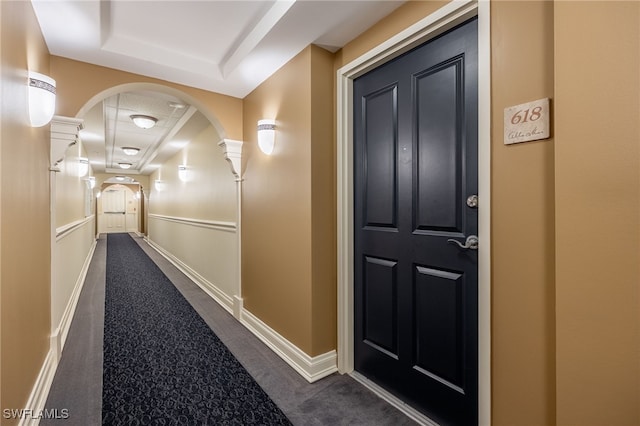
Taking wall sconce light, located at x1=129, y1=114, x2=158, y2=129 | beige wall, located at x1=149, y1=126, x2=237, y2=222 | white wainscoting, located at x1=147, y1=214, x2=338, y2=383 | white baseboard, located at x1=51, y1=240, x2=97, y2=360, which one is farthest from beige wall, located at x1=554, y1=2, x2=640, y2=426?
wall sconce light, located at x1=129, y1=114, x2=158, y2=129

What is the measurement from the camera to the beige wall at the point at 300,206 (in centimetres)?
200

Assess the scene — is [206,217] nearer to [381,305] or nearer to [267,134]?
[267,134]

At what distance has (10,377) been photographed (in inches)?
47.9

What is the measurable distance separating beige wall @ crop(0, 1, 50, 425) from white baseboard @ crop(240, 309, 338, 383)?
144 centimetres

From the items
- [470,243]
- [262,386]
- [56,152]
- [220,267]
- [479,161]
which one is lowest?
[262,386]

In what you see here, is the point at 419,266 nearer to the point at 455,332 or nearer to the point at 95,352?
the point at 455,332

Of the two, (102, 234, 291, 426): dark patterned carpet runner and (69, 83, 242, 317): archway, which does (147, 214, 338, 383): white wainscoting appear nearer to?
(69, 83, 242, 317): archway

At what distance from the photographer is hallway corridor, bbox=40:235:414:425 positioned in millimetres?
1613

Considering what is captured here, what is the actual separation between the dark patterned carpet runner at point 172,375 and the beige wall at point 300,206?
48cm

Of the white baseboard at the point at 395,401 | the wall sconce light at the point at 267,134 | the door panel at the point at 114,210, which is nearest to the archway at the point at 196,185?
the wall sconce light at the point at 267,134

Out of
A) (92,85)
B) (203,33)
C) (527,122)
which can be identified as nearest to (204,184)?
(92,85)

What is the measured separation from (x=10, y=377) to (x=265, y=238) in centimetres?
163

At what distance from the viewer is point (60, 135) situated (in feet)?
6.82

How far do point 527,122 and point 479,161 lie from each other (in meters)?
0.22
